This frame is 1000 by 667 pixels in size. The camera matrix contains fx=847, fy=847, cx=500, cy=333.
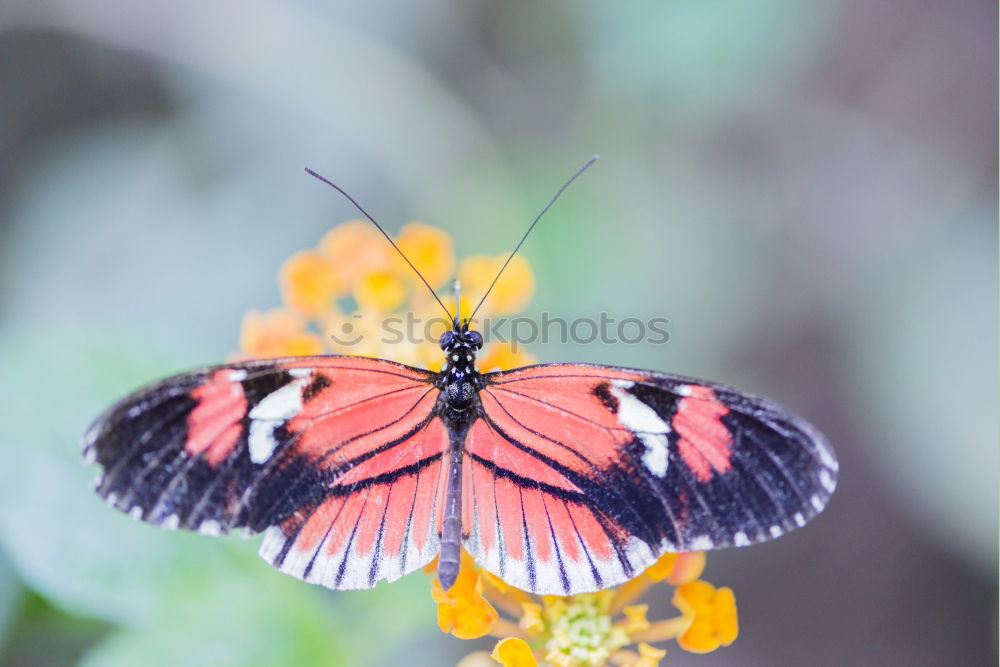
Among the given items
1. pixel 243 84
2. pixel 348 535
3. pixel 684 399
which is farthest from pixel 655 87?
pixel 348 535

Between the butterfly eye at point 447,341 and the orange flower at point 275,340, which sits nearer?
the butterfly eye at point 447,341

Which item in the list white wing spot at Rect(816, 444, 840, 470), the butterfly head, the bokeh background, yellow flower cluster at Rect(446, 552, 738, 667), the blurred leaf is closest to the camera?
white wing spot at Rect(816, 444, 840, 470)

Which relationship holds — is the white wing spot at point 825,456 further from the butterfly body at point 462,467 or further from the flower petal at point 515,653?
the flower petal at point 515,653

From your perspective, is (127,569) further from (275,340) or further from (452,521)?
(452,521)

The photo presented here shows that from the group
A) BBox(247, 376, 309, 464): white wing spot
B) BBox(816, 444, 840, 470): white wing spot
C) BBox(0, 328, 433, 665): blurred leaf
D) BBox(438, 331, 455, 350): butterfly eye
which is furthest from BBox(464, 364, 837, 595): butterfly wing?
BBox(0, 328, 433, 665): blurred leaf

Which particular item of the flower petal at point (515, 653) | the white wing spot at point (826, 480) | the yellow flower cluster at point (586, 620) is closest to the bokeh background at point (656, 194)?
the yellow flower cluster at point (586, 620)

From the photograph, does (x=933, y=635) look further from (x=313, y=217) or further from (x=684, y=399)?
(x=313, y=217)

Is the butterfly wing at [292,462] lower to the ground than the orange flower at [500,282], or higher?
lower

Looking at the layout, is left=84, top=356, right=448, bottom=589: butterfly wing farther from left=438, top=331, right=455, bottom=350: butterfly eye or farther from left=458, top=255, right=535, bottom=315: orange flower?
left=458, top=255, right=535, bottom=315: orange flower

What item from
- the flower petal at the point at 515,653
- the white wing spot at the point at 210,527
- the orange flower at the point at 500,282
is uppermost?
the orange flower at the point at 500,282
